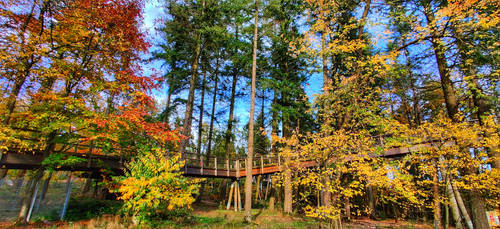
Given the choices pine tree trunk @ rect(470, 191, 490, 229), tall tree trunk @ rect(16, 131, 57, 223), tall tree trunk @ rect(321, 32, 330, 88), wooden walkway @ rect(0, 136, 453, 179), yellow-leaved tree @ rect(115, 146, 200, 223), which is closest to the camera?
pine tree trunk @ rect(470, 191, 490, 229)

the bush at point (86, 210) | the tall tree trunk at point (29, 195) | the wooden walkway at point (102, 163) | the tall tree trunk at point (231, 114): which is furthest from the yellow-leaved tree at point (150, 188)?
the tall tree trunk at point (231, 114)

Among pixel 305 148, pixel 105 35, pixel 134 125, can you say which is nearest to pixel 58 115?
pixel 134 125

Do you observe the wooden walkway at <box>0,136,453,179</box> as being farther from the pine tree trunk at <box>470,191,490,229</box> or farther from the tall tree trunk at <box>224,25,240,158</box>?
the tall tree trunk at <box>224,25,240,158</box>

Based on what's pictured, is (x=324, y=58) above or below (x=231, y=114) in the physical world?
below

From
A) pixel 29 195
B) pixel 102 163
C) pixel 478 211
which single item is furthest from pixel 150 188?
pixel 478 211

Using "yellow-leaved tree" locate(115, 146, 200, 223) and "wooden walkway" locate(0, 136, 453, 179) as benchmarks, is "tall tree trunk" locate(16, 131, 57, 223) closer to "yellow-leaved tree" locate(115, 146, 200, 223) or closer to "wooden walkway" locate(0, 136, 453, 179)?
"wooden walkway" locate(0, 136, 453, 179)

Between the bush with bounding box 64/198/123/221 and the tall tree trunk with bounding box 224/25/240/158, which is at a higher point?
the tall tree trunk with bounding box 224/25/240/158

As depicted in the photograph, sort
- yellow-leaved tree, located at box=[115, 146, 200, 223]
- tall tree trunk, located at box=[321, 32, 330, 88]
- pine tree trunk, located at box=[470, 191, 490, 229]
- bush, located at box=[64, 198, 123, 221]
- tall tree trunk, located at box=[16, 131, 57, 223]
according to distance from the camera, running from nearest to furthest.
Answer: pine tree trunk, located at box=[470, 191, 490, 229]
yellow-leaved tree, located at box=[115, 146, 200, 223]
tall tree trunk, located at box=[321, 32, 330, 88]
tall tree trunk, located at box=[16, 131, 57, 223]
bush, located at box=[64, 198, 123, 221]

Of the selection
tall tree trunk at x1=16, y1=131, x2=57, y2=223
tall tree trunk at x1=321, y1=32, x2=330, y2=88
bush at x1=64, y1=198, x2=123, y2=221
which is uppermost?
tall tree trunk at x1=321, y1=32, x2=330, y2=88

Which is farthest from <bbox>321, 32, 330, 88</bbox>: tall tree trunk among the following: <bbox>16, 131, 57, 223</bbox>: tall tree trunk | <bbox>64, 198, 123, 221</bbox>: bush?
<bbox>64, 198, 123, 221</bbox>: bush

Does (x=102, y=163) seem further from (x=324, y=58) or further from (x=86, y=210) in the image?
(x=324, y=58)

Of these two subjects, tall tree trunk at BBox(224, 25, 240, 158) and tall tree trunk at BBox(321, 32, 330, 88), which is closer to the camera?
tall tree trunk at BBox(321, 32, 330, 88)

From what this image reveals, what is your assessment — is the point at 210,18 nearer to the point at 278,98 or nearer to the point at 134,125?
the point at 278,98

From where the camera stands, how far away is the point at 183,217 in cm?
966
